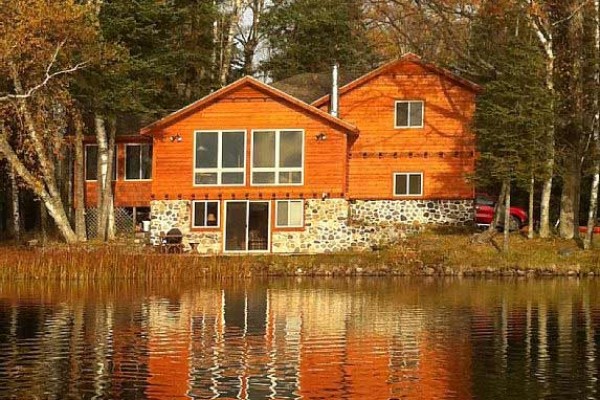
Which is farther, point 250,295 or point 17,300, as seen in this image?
point 250,295

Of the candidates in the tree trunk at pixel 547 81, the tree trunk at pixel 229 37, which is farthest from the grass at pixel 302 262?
the tree trunk at pixel 229 37

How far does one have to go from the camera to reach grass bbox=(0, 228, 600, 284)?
102ft

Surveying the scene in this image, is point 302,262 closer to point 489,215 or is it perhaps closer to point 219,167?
point 219,167

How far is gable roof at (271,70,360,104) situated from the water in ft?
56.8

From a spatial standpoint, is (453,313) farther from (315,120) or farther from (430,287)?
(315,120)

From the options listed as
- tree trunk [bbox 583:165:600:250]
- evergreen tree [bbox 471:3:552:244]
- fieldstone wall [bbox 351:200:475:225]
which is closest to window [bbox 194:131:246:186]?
fieldstone wall [bbox 351:200:475:225]

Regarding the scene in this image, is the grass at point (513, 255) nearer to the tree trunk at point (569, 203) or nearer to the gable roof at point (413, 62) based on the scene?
the tree trunk at point (569, 203)

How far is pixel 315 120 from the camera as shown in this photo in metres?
40.3

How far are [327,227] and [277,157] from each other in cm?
328

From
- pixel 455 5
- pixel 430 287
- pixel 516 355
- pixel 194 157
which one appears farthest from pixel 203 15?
pixel 516 355

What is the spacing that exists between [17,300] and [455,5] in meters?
19.2

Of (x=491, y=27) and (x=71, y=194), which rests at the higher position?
(x=491, y=27)

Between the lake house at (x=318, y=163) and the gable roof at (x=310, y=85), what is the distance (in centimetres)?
192

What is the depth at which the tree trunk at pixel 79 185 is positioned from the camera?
4072 centimetres
